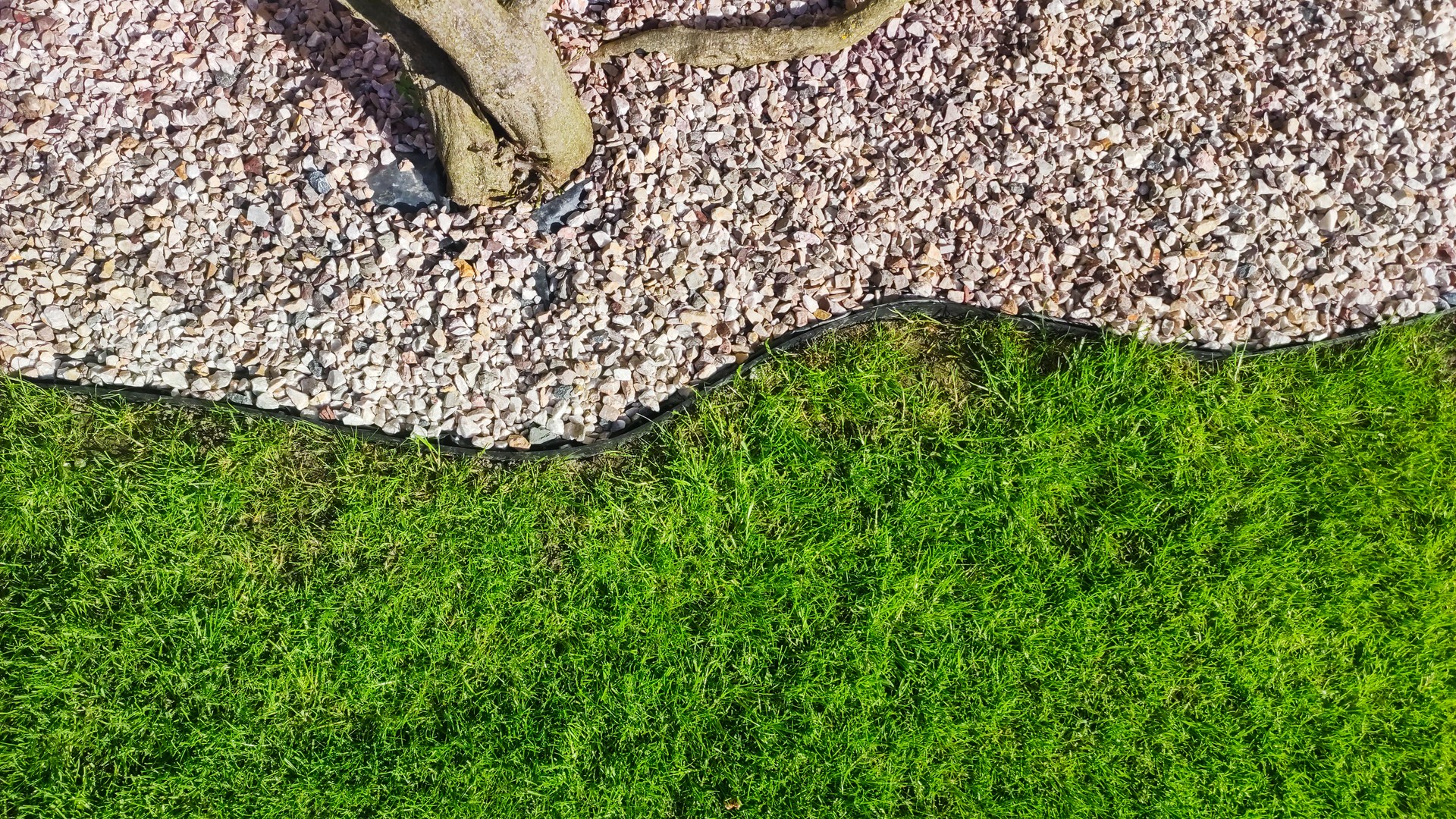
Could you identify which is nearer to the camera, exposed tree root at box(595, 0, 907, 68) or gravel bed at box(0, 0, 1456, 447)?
gravel bed at box(0, 0, 1456, 447)

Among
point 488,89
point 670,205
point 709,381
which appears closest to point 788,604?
point 709,381

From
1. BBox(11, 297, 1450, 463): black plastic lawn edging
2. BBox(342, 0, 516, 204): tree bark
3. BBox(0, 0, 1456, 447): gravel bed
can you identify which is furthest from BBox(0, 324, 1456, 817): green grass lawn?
BBox(342, 0, 516, 204): tree bark

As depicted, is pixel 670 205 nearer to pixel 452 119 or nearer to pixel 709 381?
pixel 709 381

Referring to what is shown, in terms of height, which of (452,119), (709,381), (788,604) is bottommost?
(788,604)

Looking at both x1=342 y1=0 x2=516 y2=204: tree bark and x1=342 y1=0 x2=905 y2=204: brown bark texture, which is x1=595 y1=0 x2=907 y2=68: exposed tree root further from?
x1=342 y1=0 x2=516 y2=204: tree bark

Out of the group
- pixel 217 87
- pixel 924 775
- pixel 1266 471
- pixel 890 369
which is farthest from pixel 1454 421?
pixel 217 87
